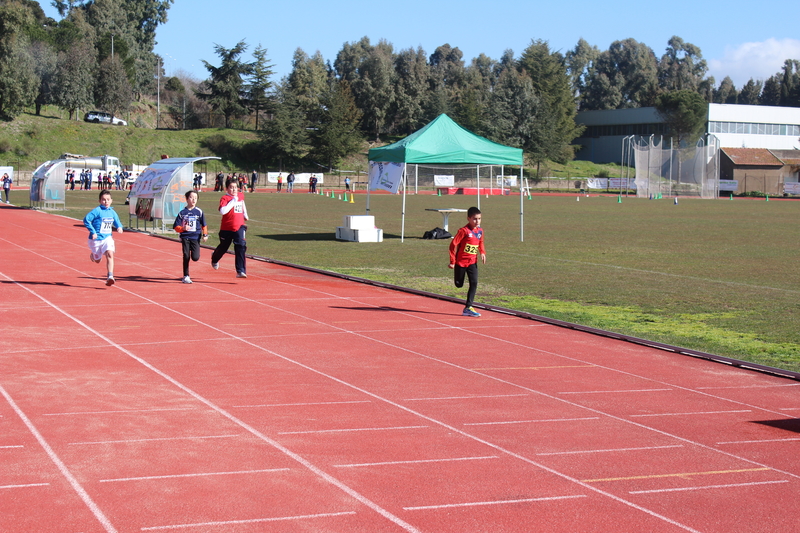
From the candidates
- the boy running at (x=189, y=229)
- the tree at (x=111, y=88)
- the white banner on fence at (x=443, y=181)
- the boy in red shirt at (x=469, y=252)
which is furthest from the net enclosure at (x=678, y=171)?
the tree at (x=111, y=88)

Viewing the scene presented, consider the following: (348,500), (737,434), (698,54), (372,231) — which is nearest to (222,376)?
(348,500)

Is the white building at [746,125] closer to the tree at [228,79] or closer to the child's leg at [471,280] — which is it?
the tree at [228,79]

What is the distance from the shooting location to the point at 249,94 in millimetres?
104062

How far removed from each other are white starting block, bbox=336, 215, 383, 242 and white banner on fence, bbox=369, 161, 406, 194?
2.41 meters

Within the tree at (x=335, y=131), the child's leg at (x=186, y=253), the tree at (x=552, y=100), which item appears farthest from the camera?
the tree at (x=552, y=100)

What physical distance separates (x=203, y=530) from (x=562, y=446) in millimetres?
2927

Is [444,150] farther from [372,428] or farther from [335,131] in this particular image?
[335,131]

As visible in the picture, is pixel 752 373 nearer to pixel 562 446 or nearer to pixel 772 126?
pixel 562 446

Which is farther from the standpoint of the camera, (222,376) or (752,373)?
(752,373)

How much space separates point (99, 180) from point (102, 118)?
30.0 metres

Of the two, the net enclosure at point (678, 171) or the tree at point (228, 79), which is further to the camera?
the tree at point (228, 79)

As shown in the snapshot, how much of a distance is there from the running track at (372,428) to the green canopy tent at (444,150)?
12.5 m

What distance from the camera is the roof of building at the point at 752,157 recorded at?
90569 millimetres

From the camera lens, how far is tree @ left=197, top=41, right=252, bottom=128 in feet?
334
